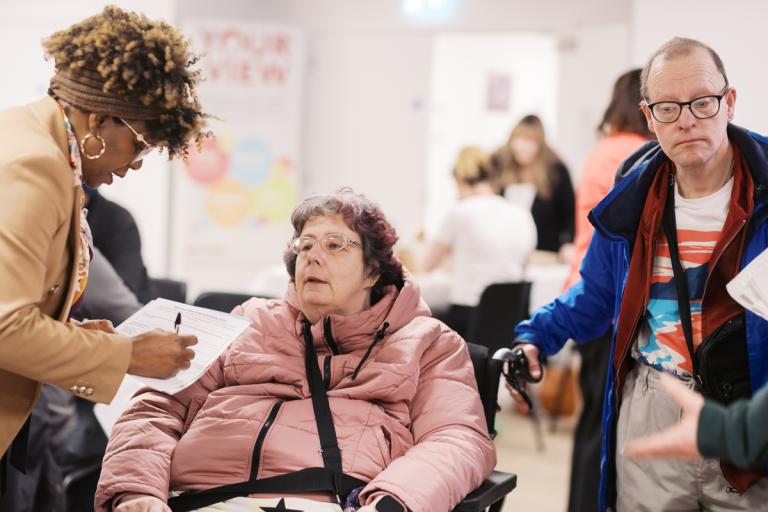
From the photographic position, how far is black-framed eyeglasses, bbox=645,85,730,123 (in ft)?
5.89

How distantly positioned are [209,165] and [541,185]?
238cm

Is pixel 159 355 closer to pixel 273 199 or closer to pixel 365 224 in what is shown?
pixel 365 224

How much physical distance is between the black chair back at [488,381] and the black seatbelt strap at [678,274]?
513 mm

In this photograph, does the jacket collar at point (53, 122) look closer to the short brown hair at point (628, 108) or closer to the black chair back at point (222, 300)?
the black chair back at point (222, 300)

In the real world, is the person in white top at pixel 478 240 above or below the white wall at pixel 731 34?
below

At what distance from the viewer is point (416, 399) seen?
6.98ft

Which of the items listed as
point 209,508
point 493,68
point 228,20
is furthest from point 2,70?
point 209,508

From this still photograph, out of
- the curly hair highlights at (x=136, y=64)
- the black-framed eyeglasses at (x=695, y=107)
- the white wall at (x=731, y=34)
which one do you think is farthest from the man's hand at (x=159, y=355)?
the white wall at (x=731, y=34)

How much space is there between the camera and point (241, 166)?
258 inches

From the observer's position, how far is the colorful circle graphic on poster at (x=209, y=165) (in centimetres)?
645

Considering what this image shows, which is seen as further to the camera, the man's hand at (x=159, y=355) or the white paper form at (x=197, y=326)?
the white paper form at (x=197, y=326)

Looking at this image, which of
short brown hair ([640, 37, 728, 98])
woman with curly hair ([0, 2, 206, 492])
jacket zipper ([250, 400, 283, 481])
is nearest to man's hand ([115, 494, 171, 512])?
jacket zipper ([250, 400, 283, 481])

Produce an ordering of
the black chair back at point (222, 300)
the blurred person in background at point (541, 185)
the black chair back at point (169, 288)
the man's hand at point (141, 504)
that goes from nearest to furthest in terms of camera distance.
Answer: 1. the man's hand at point (141, 504)
2. the black chair back at point (222, 300)
3. the black chair back at point (169, 288)
4. the blurred person in background at point (541, 185)

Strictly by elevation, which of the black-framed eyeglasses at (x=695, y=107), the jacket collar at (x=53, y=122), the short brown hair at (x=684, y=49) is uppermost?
the short brown hair at (x=684, y=49)
